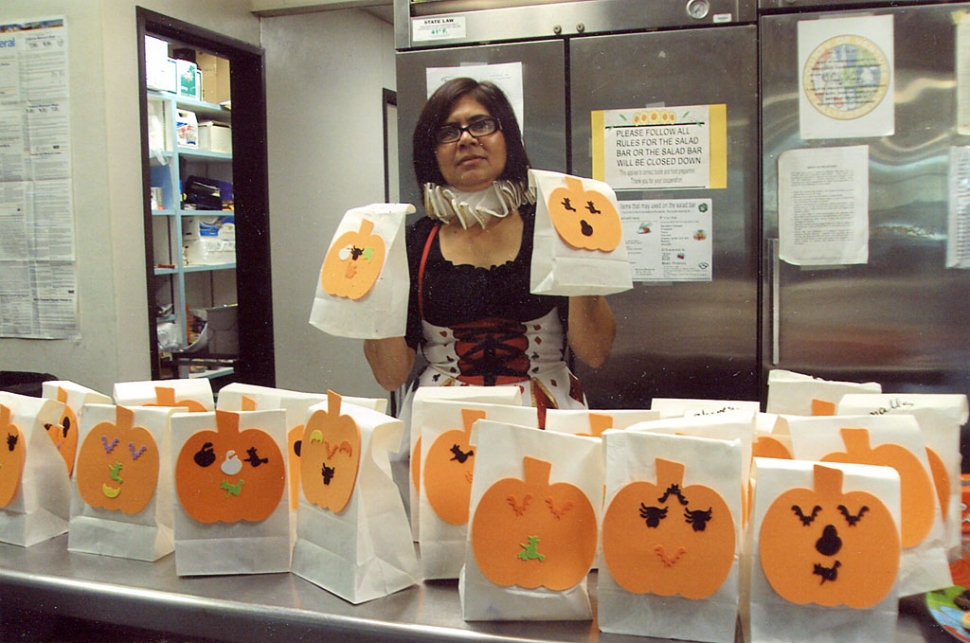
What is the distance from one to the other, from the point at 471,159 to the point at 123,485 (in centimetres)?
97

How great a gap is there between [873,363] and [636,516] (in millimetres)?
1970

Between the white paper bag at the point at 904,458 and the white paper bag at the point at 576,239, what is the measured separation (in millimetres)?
342

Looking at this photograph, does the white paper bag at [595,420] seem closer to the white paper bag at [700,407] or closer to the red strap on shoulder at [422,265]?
the white paper bag at [700,407]

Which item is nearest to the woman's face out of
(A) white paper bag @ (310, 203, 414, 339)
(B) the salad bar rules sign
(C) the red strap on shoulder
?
(C) the red strap on shoulder

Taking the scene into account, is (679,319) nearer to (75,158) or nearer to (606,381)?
(606,381)

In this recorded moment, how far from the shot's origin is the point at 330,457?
90 centimetres

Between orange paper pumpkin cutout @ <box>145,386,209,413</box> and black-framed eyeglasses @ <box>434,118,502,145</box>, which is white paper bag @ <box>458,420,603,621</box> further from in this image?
black-framed eyeglasses @ <box>434,118,502,145</box>

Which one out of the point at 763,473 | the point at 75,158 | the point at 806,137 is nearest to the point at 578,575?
the point at 763,473

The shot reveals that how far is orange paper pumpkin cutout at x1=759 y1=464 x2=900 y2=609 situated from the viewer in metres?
0.72

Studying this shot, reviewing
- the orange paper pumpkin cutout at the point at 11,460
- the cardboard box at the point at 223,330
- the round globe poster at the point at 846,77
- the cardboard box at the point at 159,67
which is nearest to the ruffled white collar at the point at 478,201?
the orange paper pumpkin cutout at the point at 11,460

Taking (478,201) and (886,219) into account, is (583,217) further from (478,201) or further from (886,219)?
(886,219)

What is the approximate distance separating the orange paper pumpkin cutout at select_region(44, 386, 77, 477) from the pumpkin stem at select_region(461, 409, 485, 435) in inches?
22.0

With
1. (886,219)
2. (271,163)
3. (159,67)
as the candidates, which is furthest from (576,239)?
(159,67)

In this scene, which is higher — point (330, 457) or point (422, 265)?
point (422, 265)
